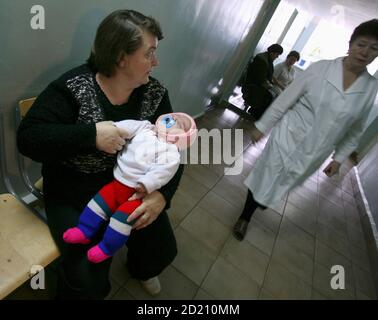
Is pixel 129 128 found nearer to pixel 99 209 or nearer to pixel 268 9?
pixel 99 209

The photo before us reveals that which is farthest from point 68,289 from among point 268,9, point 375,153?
point 375,153

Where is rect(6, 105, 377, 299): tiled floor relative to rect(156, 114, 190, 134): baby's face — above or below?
below

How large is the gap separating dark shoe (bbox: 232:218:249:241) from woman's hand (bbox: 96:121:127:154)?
1.47 metres

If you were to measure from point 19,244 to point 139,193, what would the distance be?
47cm

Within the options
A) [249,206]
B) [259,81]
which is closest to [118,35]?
[249,206]

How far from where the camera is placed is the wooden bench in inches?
32.3

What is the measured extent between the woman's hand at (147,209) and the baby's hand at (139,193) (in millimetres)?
26

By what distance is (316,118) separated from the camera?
157 centimetres

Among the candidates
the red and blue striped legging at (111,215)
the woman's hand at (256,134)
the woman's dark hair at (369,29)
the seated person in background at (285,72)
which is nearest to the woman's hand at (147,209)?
the red and blue striped legging at (111,215)

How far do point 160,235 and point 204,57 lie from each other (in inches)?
91.3

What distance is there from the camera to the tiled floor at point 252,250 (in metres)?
1.62

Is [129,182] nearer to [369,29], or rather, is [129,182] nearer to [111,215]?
[111,215]

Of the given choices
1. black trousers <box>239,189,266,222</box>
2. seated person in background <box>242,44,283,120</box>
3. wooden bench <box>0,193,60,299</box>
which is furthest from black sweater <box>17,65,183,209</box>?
seated person in background <box>242,44,283,120</box>

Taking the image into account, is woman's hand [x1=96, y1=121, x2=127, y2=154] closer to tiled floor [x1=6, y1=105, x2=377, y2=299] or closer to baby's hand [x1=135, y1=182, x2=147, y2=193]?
baby's hand [x1=135, y1=182, x2=147, y2=193]
